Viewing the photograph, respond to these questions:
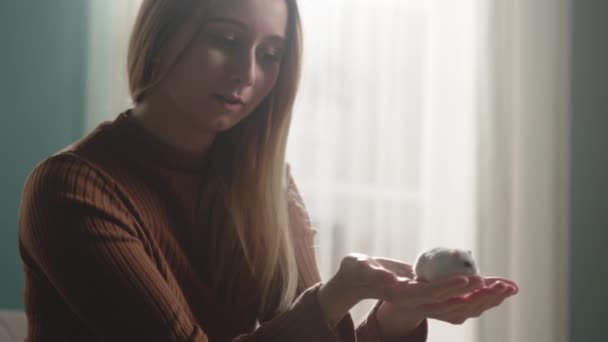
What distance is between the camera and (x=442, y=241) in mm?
2219

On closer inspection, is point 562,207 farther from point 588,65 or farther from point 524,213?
point 588,65

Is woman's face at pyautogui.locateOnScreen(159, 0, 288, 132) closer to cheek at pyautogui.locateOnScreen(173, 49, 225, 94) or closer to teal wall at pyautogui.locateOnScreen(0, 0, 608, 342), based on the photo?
cheek at pyautogui.locateOnScreen(173, 49, 225, 94)

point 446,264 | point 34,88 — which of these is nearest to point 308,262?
point 446,264

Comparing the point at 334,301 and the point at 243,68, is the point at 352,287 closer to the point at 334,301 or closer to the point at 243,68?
the point at 334,301

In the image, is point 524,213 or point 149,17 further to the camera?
point 524,213

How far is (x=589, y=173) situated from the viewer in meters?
2.37

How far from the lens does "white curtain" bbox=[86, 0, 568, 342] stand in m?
2.15

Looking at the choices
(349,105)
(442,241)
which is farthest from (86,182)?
(442,241)

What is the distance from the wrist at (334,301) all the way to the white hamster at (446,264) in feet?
0.51

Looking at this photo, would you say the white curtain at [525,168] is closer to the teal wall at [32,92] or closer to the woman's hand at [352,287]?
the teal wall at [32,92]

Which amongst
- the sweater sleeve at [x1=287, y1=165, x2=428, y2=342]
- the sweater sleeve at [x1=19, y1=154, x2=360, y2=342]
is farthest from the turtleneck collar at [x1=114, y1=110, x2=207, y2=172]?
the sweater sleeve at [x1=287, y1=165, x2=428, y2=342]

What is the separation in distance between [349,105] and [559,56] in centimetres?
76

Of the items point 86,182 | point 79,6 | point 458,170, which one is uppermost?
point 79,6

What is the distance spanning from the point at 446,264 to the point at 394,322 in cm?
14
